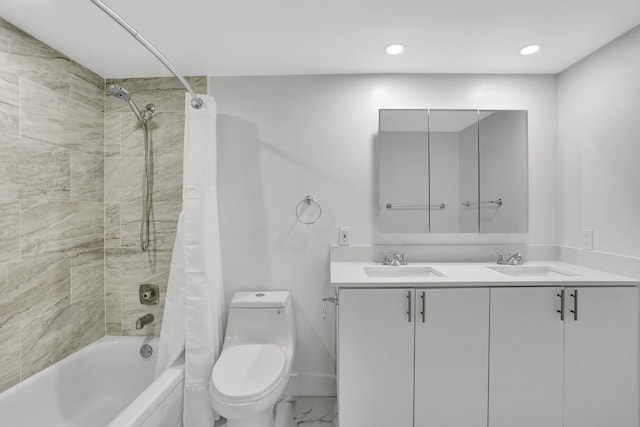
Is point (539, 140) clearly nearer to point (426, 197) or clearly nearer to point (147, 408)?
point (426, 197)

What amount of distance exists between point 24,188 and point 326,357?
2080mm

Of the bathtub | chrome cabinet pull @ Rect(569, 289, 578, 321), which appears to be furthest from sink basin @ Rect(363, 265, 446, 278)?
the bathtub

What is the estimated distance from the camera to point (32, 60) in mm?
1693

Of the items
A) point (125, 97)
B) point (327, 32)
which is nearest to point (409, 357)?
point (327, 32)

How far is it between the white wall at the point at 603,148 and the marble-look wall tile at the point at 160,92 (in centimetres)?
254

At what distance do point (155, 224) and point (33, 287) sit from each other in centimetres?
73

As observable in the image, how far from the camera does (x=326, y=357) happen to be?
2.20 m

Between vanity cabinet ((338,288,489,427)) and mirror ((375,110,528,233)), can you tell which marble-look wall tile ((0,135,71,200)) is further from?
mirror ((375,110,528,233))

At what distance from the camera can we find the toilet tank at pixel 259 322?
196 centimetres

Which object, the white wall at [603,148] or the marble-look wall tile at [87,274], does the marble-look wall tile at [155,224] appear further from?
the white wall at [603,148]

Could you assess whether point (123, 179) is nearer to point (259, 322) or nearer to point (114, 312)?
point (114, 312)

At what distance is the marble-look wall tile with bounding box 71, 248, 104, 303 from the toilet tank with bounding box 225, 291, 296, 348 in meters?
0.99

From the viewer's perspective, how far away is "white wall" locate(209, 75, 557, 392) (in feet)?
7.22

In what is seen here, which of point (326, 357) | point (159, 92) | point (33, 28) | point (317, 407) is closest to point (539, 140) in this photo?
point (326, 357)
